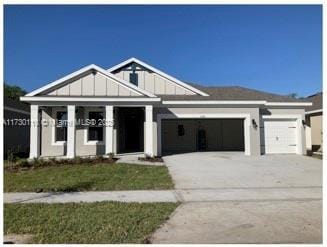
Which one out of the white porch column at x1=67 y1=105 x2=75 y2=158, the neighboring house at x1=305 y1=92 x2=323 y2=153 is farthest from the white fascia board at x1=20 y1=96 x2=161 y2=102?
the neighboring house at x1=305 y1=92 x2=323 y2=153

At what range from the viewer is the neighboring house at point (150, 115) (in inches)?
663

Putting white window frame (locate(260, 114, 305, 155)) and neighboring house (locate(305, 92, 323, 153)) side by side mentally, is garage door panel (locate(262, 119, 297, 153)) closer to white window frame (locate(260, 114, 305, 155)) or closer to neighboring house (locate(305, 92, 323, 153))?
white window frame (locate(260, 114, 305, 155))

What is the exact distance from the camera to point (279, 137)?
65.3 feet

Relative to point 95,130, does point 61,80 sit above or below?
above

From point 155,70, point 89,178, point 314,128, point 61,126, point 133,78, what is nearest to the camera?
point 89,178

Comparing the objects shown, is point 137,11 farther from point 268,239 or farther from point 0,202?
point 268,239

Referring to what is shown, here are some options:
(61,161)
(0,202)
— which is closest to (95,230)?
(0,202)

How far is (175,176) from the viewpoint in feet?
37.9

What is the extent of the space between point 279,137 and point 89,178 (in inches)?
508

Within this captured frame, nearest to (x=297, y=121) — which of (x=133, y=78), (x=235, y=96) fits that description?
(x=235, y=96)

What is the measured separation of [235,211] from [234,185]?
3293mm

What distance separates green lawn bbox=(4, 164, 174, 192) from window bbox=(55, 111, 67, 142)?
5085 millimetres

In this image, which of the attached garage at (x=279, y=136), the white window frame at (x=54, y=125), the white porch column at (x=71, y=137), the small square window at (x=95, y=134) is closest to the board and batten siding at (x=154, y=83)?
the small square window at (x=95, y=134)

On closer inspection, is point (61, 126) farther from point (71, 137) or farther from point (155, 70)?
point (155, 70)
